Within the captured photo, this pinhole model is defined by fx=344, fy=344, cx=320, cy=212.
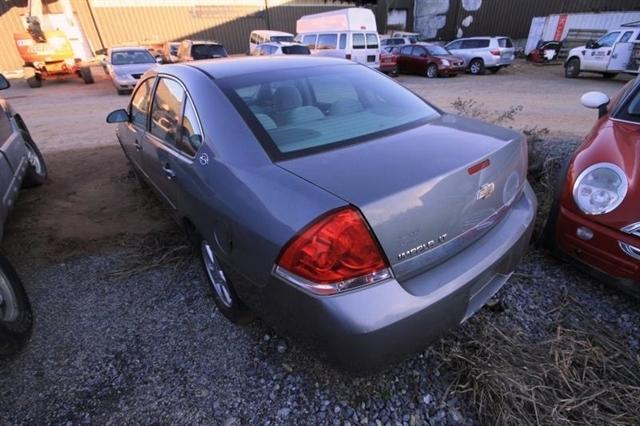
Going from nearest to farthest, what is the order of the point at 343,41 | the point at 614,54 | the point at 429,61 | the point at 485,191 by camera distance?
the point at 485,191 → the point at 614,54 → the point at 343,41 → the point at 429,61

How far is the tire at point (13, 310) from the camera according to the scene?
1980 millimetres

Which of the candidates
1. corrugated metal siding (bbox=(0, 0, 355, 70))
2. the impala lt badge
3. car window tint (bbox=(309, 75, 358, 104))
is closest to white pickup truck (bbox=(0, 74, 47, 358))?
car window tint (bbox=(309, 75, 358, 104))

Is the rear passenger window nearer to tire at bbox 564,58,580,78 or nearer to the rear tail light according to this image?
tire at bbox 564,58,580,78

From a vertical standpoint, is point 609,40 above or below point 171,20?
below

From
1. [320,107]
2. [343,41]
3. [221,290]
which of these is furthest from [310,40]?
[221,290]

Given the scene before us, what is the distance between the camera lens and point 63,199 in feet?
13.9

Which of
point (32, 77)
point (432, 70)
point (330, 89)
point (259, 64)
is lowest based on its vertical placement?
point (432, 70)

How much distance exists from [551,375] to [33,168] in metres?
5.59

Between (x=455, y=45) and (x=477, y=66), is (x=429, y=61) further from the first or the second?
(x=455, y=45)

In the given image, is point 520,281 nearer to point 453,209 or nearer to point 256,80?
point 453,209

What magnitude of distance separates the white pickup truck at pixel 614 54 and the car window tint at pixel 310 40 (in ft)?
33.8

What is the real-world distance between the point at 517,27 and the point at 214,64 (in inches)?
1009

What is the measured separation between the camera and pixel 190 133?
2070 millimetres

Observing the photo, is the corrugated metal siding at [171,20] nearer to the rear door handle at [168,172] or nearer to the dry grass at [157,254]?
the dry grass at [157,254]
